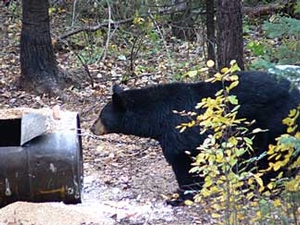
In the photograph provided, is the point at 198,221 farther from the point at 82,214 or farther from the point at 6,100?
the point at 6,100

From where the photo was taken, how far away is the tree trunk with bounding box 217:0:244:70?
28.3ft

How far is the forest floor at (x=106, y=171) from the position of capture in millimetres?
6016

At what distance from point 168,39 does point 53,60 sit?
421 cm

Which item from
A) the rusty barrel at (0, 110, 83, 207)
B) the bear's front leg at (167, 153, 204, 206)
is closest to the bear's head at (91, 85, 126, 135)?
the bear's front leg at (167, 153, 204, 206)

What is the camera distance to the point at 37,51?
10984mm

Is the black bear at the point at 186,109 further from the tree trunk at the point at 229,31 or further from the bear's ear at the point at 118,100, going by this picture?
the tree trunk at the point at 229,31

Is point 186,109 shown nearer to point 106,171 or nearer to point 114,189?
point 114,189

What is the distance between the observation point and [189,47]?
525 inches

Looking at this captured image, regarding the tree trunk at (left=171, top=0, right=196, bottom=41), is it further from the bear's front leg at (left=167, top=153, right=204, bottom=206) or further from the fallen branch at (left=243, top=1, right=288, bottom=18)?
the bear's front leg at (left=167, top=153, right=204, bottom=206)

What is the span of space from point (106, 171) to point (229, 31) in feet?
7.82

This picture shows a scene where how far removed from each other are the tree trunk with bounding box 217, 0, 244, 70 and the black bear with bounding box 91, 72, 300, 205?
2073 mm

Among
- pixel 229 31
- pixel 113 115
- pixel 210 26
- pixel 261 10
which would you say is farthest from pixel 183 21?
pixel 113 115

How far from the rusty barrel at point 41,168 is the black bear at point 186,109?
3.18ft

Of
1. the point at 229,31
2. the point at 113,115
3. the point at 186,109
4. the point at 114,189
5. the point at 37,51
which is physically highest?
the point at 229,31
